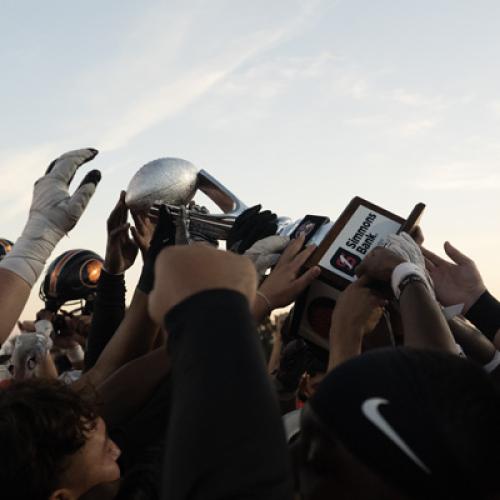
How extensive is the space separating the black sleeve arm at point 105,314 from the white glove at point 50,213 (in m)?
0.39

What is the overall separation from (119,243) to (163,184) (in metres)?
0.53

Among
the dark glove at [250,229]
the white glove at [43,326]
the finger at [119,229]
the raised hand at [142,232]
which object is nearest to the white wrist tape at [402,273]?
the dark glove at [250,229]

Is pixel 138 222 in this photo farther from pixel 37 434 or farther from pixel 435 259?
pixel 37 434

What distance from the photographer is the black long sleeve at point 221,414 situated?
1.04 meters

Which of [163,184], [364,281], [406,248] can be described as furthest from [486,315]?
[163,184]

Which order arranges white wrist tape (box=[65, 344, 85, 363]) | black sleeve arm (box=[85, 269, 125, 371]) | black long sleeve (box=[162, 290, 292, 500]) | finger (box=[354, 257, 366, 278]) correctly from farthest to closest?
white wrist tape (box=[65, 344, 85, 363]), black sleeve arm (box=[85, 269, 125, 371]), finger (box=[354, 257, 366, 278]), black long sleeve (box=[162, 290, 292, 500])

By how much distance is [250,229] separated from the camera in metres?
3.37

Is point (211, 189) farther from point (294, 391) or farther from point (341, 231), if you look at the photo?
point (294, 391)

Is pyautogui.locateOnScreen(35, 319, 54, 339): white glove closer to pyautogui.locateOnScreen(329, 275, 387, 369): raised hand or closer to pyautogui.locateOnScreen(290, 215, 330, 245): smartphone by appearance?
pyautogui.locateOnScreen(290, 215, 330, 245): smartphone

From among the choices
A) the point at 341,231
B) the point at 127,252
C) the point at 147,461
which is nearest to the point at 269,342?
the point at 127,252

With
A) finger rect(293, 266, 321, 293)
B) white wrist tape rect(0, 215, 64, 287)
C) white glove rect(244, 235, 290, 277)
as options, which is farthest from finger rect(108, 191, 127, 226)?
finger rect(293, 266, 321, 293)

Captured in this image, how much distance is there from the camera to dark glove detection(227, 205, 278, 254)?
3.34 metres

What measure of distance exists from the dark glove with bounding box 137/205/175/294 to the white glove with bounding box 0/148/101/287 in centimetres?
44

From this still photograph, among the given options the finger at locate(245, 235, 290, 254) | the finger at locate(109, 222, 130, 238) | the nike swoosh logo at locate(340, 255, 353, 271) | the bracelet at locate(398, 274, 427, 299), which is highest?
the bracelet at locate(398, 274, 427, 299)
